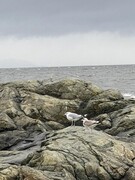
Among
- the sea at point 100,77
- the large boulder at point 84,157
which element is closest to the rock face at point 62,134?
the large boulder at point 84,157

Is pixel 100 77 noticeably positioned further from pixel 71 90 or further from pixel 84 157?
pixel 84 157

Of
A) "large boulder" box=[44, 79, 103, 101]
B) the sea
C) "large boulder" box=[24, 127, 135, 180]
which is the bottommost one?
the sea

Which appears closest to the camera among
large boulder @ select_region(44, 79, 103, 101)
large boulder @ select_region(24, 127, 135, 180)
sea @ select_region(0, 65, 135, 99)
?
large boulder @ select_region(24, 127, 135, 180)

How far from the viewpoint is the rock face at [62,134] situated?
15320 millimetres

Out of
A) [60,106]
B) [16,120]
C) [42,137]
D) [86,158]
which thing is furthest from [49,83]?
[86,158]

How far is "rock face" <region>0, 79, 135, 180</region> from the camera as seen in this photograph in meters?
15.3

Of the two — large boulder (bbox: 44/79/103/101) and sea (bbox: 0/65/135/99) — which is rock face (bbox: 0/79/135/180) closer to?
large boulder (bbox: 44/79/103/101)

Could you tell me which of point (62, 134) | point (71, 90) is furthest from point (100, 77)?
point (62, 134)

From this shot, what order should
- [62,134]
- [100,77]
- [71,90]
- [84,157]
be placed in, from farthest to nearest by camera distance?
[100,77] < [71,90] < [62,134] < [84,157]

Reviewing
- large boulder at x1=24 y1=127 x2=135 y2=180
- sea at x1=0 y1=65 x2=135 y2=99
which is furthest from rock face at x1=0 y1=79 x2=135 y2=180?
sea at x1=0 y1=65 x2=135 y2=99

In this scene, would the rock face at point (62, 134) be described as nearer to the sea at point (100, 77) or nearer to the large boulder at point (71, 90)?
the large boulder at point (71, 90)

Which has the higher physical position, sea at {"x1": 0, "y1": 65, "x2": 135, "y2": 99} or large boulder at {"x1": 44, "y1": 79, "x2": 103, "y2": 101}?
large boulder at {"x1": 44, "y1": 79, "x2": 103, "y2": 101}

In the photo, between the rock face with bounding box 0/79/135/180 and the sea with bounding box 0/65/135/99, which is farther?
the sea with bounding box 0/65/135/99

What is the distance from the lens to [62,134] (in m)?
18.1
